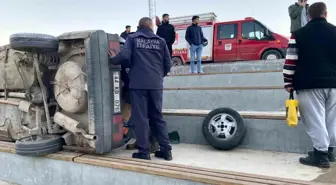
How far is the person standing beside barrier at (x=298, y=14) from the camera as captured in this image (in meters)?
8.23

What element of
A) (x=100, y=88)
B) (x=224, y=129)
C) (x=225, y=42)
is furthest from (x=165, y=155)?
(x=225, y=42)

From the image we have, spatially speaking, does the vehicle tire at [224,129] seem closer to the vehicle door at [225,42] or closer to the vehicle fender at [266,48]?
the vehicle fender at [266,48]

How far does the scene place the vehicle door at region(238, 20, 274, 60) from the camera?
1373 centimetres

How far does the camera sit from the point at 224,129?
4.56 m

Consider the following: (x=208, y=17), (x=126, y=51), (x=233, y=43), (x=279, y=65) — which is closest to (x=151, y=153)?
(x=126, y=51)

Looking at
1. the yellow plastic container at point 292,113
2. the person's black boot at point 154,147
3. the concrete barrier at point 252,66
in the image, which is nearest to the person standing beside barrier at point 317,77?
the yellow plastic container at point 292,113

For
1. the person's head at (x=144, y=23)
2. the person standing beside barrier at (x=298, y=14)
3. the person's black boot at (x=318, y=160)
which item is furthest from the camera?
the person standing beside barrier at (x=298, y=14)

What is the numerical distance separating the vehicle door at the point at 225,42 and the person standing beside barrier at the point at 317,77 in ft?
35.5

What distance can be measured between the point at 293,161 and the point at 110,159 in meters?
2.03

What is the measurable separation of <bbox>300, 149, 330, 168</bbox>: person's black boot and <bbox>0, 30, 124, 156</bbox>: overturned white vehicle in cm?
208

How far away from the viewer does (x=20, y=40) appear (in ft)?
12.8

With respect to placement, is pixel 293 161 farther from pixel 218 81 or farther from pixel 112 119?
pixel 218 81

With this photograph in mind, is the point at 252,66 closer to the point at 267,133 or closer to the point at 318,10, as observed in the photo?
the point at 267,133

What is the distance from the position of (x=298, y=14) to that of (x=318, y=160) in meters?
5.55
